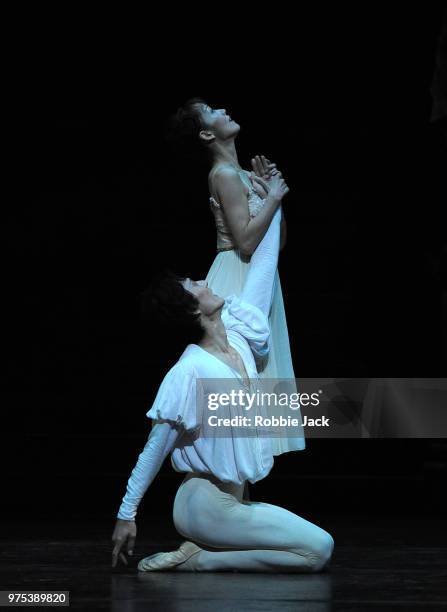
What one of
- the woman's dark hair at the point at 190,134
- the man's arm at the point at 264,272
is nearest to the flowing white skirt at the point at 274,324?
the man's arm at the point at 264,272

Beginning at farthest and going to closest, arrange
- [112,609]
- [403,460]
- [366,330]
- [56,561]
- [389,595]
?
[366,330] < [403,460] < [56,561] < [389,595] < [112,609]

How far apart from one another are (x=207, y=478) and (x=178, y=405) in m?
0.29

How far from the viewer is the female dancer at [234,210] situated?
532cm

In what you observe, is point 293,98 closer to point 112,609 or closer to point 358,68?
point 358,68

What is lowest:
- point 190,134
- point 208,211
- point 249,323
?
point 249,323

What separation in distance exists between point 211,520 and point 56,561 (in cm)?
63

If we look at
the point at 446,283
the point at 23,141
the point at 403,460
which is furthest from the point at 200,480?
the point at 23,141

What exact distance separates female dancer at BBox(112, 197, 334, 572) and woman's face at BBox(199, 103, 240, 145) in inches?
36.3

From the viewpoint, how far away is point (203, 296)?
4.70m

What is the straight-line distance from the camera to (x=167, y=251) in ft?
26.8

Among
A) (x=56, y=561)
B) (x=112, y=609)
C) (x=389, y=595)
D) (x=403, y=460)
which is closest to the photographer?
(x=112, y=609)

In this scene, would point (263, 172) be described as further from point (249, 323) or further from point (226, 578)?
point (226, 578)

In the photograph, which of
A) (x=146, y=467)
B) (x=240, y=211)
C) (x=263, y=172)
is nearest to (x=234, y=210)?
(x=240, y=211)

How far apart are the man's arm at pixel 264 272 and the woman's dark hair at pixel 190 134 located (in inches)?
14.9
